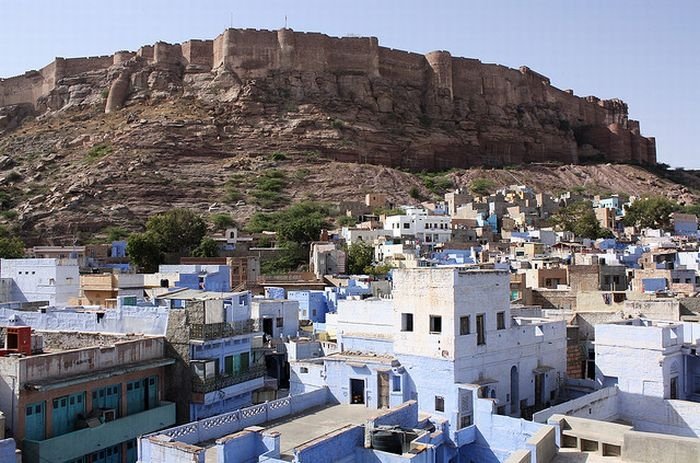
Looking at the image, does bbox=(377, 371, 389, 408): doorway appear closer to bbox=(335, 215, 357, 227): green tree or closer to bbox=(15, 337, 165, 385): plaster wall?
bbox=(15, 337, 165, 385): plaster wall

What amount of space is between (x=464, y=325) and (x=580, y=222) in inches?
1537

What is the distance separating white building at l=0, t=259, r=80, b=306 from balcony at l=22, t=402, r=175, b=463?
38.6ft

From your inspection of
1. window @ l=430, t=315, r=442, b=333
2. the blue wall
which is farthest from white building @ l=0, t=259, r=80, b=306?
window @ l=430, t=315, r=442, b=333

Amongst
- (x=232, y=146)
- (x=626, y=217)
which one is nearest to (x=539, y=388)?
(x=626, y=217)

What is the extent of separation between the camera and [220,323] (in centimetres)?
1584

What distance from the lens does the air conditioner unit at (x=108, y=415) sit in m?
13.7

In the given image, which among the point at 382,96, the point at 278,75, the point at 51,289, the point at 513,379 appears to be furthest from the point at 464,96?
the point at 513,379

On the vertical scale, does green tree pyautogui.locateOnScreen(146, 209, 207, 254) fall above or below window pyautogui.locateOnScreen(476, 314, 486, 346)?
above

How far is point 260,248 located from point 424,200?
2311cm

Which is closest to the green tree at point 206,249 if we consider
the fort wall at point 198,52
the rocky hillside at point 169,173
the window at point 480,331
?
the rocky hillside at point 169,173

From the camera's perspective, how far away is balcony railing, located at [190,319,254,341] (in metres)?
15.4

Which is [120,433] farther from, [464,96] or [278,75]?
[464,96]

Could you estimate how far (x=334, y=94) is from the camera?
78062 millimetres

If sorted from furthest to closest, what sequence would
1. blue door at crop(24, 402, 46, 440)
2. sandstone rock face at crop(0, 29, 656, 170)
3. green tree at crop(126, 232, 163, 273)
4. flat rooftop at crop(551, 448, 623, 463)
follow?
sandstone rock face at crop(0, 29, 656, 170), green tree at crop(126, 232, 163, 273), blue door at crop(24, 402, 46, 440), flat rooftop at crop(551, 448, 623, 463)
